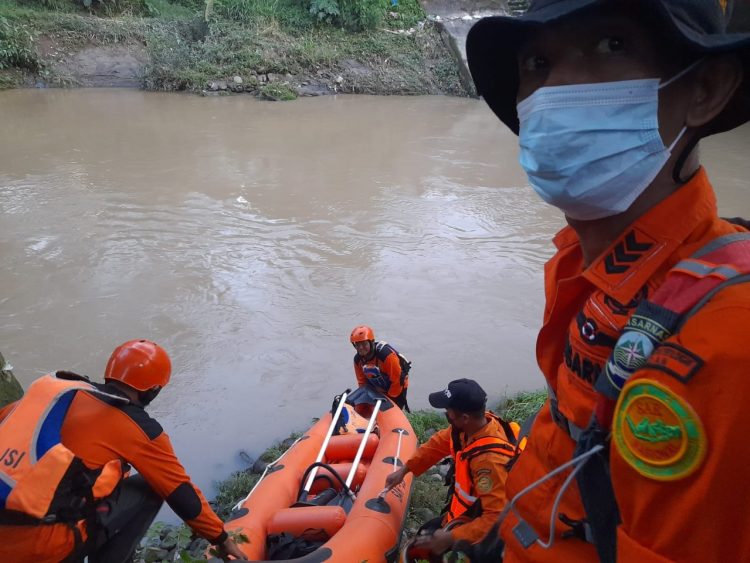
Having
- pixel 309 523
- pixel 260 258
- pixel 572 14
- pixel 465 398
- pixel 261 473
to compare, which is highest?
pixel 572 14

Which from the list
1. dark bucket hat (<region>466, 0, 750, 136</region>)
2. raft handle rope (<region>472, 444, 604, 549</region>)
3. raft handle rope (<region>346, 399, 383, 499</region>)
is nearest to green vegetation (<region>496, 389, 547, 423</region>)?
raft handle rope (<region>346, 399, 383, 499</region>)

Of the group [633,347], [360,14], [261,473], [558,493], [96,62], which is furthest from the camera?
[360,14]

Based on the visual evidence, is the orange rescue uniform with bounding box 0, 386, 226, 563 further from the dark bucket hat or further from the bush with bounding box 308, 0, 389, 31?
the bush with bounding box 308, 0, 389, 31

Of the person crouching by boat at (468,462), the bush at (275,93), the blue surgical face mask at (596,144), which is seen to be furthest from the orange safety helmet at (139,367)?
the bush at (275,93)

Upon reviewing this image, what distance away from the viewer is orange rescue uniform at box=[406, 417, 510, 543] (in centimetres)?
248

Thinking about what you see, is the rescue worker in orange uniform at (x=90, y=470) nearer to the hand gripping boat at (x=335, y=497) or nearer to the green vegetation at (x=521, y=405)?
the hand gripping boat at (x=335, y=497)

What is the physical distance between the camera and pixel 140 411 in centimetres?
278

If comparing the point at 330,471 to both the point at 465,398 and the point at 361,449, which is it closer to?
the point at 361,449

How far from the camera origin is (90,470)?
2623 mm

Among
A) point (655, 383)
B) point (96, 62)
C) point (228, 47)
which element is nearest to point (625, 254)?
point (655, 383)

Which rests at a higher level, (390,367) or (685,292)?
(685,292)

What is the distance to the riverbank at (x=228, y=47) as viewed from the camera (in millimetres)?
19688

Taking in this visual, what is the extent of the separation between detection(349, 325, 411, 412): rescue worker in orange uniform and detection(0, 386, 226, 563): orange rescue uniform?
2.46m

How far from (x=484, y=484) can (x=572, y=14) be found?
230cm
